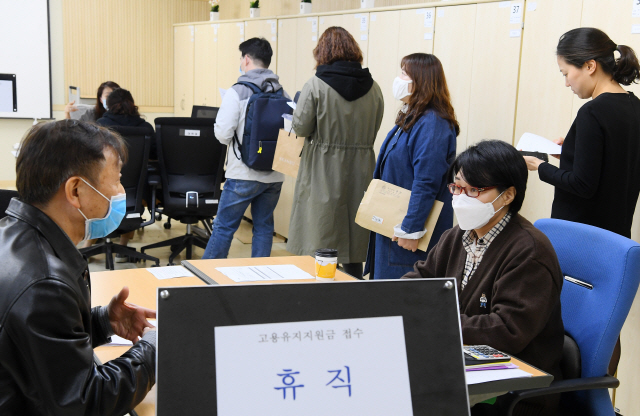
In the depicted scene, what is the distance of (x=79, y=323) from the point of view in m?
1.13

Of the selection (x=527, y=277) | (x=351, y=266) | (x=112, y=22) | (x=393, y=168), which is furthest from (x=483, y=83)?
(x=112, y=22)

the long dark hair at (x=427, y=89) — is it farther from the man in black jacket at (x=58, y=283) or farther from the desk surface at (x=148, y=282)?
the man in black jacket at (x=58, y=283)

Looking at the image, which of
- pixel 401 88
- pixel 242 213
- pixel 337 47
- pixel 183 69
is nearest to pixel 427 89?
pixel 401 88

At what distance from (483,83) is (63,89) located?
581 centimetres

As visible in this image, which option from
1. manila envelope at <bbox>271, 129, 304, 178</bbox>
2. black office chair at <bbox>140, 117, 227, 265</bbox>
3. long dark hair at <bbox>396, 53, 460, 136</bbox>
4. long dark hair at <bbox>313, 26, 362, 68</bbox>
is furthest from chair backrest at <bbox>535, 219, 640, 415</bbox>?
black office chair at <bbox>140, 117, 227, 265</bbox>

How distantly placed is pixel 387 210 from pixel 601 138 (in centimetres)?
100

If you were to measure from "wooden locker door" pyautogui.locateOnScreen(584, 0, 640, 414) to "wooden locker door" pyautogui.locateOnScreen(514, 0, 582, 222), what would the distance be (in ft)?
0.61

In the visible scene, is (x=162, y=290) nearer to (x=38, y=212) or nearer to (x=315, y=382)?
(x=315, y=382)

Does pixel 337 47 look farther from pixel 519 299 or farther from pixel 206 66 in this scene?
pixel 206 66

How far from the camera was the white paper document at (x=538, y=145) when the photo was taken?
8.45ft

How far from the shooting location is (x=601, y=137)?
89.4 inches

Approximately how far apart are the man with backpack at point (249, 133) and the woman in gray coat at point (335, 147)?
371mm

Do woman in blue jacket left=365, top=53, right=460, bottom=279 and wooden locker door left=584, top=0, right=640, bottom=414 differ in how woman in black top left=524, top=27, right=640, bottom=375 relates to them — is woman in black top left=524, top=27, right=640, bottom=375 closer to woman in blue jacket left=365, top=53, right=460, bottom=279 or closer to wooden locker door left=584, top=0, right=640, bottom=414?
wooden locker door left=584, top=0, right=640, bottom=414

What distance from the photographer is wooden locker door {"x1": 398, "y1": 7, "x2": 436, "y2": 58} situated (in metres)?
3.77
